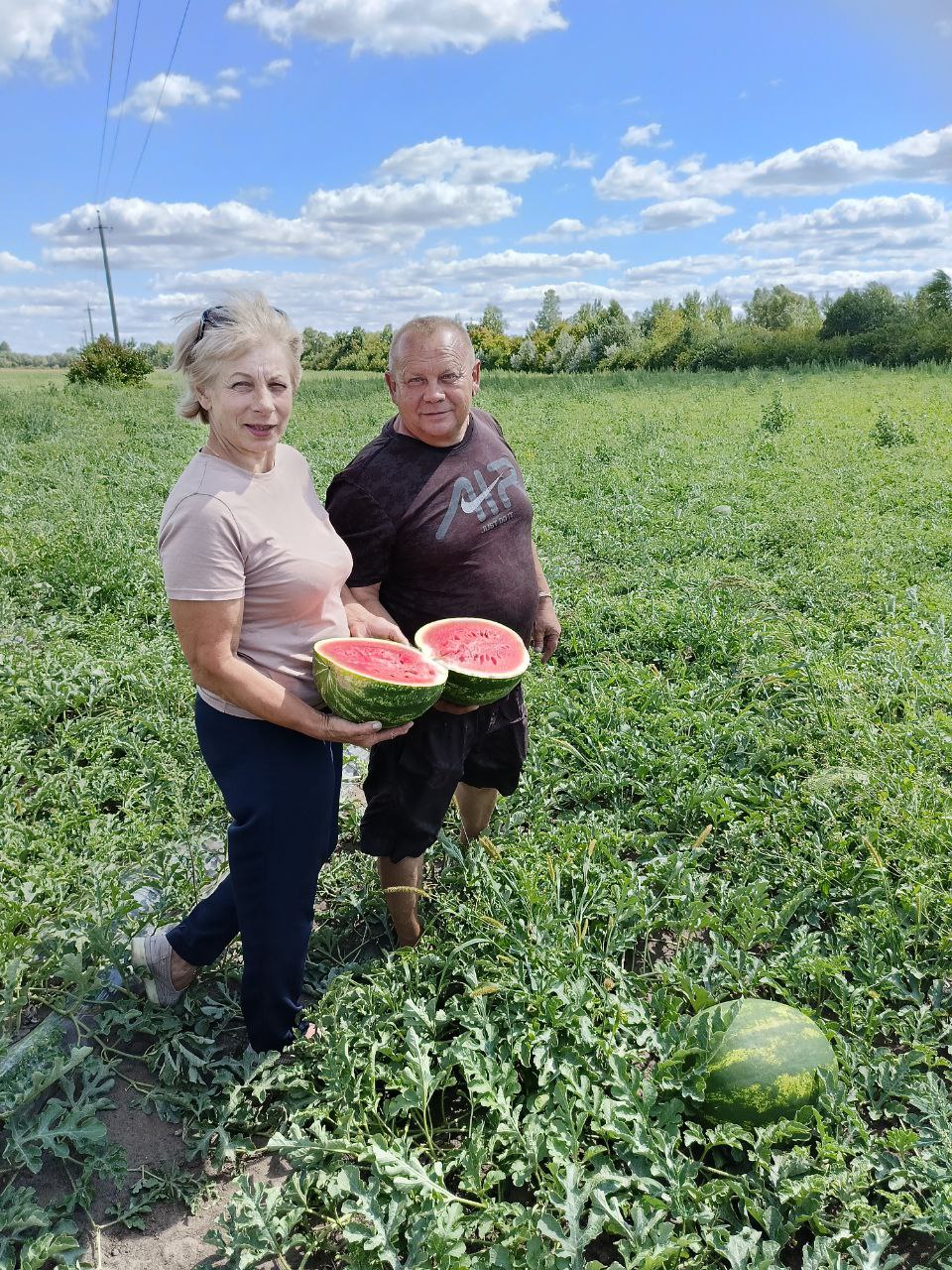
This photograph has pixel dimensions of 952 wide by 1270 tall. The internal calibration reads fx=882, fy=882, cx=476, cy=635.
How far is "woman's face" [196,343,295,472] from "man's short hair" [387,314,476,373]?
52cm

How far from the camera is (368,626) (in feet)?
9.09

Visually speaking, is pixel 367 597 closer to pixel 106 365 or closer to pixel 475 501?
pixel 475 501

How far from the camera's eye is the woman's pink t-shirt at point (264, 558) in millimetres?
2191

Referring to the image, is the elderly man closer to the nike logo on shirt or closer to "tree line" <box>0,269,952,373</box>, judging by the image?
the nike logo on shirt

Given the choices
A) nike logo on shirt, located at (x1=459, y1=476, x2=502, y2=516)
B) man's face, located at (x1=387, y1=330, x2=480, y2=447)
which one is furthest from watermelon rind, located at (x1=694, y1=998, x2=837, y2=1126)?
man's face, located at (x1=387, y1=330, x2=480, y2=447)

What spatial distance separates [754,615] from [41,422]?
14980mm

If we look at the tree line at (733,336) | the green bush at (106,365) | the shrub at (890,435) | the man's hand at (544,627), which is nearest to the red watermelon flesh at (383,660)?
the man's hand at (544,627)

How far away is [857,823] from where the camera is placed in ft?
11.9

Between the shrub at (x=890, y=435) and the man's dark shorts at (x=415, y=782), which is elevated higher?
the shrub at (x=890, y=435)

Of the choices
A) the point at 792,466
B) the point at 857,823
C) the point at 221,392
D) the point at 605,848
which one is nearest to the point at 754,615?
the point at 857,823

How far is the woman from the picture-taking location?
88.0 inches

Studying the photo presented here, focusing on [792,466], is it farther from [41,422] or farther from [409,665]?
[41,422]

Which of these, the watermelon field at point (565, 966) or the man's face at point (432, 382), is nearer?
the watermelon field at point (565, 966)

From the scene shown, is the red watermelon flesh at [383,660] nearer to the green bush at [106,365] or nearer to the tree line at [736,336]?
the tree line at [736,336]
